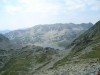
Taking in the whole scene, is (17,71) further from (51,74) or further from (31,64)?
(51,74)

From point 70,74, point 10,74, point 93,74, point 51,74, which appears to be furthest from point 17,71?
point 93,74

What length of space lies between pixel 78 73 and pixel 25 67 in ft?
418

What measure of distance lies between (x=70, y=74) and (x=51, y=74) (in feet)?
36.8

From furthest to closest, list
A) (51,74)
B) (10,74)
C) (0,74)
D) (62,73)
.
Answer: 1. (0,74)
2. (10,74)
3. (51,74)
4. (62,73)

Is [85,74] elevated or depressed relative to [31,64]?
elevated

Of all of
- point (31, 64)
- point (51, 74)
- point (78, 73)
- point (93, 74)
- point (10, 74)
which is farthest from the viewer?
point (31, 64)

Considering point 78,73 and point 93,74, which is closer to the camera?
point 93,74

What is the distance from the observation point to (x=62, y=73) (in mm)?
67250

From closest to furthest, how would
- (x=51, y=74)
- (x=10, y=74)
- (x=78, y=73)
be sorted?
(x=78, y=73)
(x=51, y=74)
(x=10, y=74)

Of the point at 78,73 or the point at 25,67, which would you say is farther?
the point at 25,67

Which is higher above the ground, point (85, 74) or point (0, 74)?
point (85, 74)

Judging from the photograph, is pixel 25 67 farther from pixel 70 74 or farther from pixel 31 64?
pixel 70 74

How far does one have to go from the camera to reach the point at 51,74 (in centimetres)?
7162

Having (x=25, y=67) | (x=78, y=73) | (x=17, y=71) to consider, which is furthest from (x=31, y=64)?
(x=78, y=73)
